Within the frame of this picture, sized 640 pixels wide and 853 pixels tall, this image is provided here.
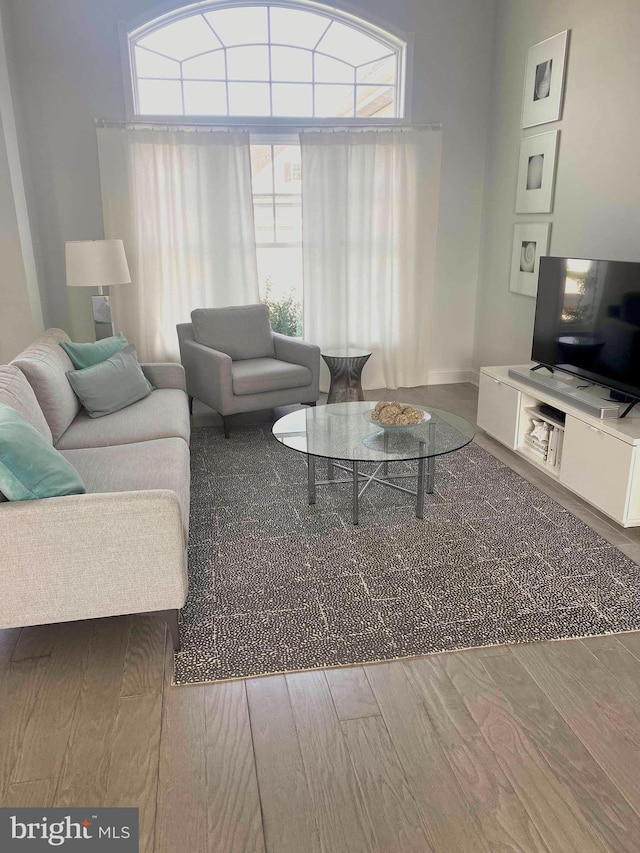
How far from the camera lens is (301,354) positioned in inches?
180

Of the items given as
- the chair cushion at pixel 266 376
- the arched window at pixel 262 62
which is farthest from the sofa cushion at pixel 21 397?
the arched window at pixel 262 62

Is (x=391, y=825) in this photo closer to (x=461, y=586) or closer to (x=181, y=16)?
(x=461, y=586)

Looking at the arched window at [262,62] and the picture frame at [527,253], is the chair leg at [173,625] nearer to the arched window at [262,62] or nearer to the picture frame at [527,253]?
the picture frame at [527,253]

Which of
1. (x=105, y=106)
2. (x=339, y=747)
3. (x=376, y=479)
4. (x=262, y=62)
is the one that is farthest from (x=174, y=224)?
(x=339, y=747)

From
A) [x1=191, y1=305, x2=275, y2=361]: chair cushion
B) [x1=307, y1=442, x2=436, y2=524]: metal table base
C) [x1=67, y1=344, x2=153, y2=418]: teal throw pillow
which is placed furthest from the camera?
[x1=191, y1=305, x2=275, y2=361]: chair cushion

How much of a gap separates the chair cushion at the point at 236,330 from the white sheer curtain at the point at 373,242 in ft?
2.21

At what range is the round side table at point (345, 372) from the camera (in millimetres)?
4843

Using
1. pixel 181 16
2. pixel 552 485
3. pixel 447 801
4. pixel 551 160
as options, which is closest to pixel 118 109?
pixel 181 16

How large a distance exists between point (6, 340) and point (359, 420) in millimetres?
2572

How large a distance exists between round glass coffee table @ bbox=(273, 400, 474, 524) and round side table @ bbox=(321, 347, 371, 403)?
1178 mm

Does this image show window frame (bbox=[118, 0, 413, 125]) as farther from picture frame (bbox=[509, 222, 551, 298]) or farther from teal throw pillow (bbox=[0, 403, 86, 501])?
teal throw pillow (bbox=[0, 403, 86, 501])

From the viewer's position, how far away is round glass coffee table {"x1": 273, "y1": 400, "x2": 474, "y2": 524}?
3.00 m

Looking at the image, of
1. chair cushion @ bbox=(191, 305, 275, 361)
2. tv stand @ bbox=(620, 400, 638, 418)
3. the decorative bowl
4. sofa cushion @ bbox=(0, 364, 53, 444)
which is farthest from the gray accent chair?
tv stand @ bbox=(620, 400, 638, 418)

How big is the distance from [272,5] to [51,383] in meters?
3.56
